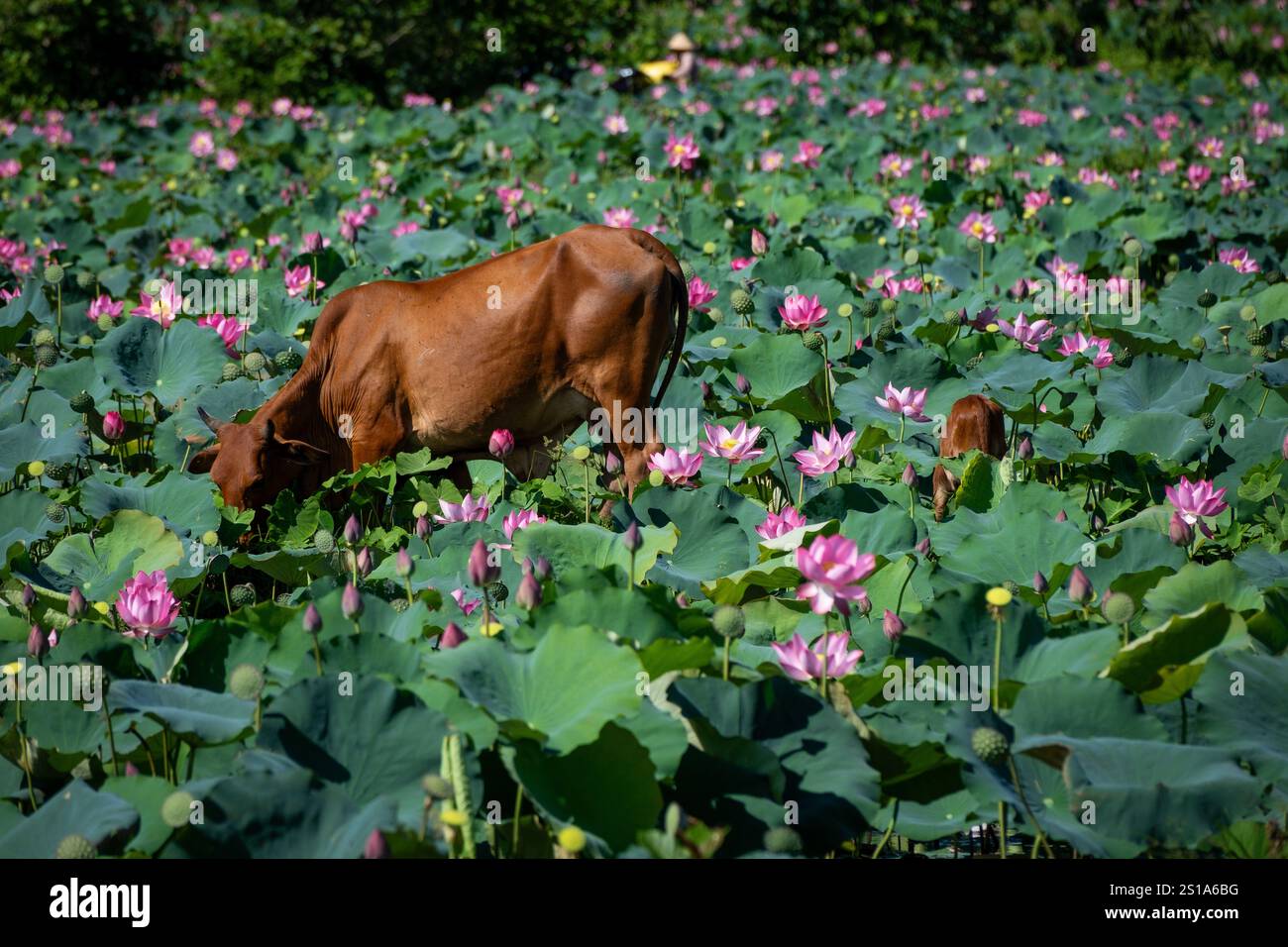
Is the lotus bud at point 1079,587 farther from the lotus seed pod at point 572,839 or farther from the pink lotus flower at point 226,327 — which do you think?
the pink lotus flower at point 226,327

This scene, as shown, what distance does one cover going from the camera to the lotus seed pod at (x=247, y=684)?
2.56 meters

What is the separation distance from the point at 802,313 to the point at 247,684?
2693mm

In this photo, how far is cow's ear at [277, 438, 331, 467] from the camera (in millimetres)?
4625

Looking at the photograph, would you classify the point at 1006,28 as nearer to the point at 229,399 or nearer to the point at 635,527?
the point at 229,399

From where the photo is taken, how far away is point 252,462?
4.54 meters

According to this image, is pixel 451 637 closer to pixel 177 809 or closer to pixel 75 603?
pixel 177 809

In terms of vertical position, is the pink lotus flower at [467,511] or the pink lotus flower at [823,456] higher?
the pink lotus flower at [823,456]

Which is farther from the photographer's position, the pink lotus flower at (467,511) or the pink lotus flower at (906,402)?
the pink lotus flower at (906,402)

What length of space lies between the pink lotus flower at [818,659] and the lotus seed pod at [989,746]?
35 centimetres

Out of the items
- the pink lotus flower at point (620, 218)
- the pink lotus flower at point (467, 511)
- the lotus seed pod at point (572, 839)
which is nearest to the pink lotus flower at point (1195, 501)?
the pink lotus flower at point (467, 511)

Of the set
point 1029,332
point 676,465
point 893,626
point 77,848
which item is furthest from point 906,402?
point 77,848

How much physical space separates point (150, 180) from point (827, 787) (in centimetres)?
968

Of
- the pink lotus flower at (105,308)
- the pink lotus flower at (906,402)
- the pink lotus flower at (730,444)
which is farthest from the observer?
the pink lotus flower at (105,308)
